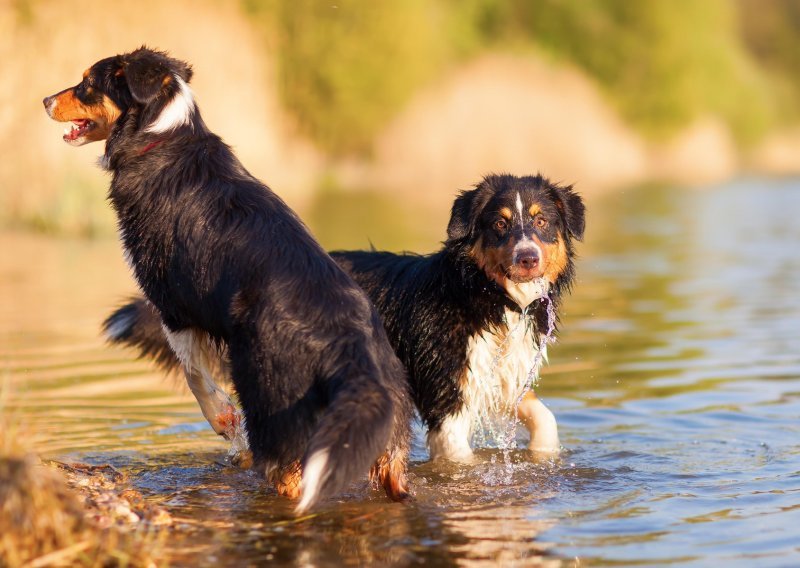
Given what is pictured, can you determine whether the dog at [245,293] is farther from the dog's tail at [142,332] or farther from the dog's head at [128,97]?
the dog's tail at [142,332]

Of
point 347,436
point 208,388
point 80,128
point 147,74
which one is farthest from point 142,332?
point 347,436

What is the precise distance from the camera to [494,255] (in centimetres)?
641

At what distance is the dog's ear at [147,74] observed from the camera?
5.96 metres

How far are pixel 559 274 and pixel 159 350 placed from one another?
8.46ft

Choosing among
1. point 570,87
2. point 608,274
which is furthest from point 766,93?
point 608,274

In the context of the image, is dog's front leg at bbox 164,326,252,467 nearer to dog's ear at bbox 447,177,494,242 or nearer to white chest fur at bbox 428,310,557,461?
white chest fur at bbox 428,310,557,461

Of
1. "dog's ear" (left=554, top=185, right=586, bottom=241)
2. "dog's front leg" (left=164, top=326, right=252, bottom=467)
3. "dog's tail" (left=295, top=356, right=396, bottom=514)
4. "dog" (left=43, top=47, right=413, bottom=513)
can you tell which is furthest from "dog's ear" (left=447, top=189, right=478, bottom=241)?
"dog's tail" (left=295, top=356, right=396, bottom=514)

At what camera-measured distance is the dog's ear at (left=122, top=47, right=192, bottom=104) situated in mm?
5957

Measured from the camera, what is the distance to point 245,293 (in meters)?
5.33

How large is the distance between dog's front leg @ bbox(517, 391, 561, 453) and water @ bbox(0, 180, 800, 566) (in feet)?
0.36

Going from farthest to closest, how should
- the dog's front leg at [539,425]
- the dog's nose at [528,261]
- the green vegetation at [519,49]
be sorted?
1. the green vegetation at [519,49]
2. the dog's front leg at [539,425]
3. the dog's nose at [528,261]

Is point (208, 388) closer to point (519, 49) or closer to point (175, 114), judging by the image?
point (175, 114)

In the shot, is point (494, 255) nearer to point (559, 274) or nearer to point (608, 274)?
point (559, 274)

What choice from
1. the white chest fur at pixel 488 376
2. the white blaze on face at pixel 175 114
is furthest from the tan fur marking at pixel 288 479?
the white blaze on face at pixel 175 114
